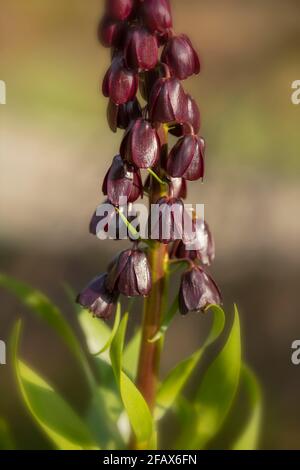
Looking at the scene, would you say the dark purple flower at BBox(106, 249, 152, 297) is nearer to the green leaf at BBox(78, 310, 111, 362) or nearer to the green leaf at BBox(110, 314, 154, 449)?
the green leaf at BBox(110, 314, 154, 449)

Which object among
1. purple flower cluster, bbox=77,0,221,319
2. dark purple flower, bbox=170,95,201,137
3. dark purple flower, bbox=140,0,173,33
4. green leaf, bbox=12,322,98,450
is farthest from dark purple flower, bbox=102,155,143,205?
green leaf, bbox=12,322,98,450

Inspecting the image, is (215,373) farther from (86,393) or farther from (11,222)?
(11,222)

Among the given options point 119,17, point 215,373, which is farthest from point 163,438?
point 119,17

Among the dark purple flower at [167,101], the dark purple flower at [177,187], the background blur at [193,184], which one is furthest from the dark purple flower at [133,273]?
the background blur at [193,184]

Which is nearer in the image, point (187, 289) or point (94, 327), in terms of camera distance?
point (187, 289)

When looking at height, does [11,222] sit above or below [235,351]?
above

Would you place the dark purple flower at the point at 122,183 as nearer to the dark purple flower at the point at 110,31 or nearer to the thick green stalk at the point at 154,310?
the thick green stalk at the point at 154,310

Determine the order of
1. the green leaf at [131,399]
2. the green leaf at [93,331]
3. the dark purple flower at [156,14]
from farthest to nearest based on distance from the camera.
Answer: the green leaf at [93,331] → the green leaf at [131,399] → the dark purple flower at [156,14]
